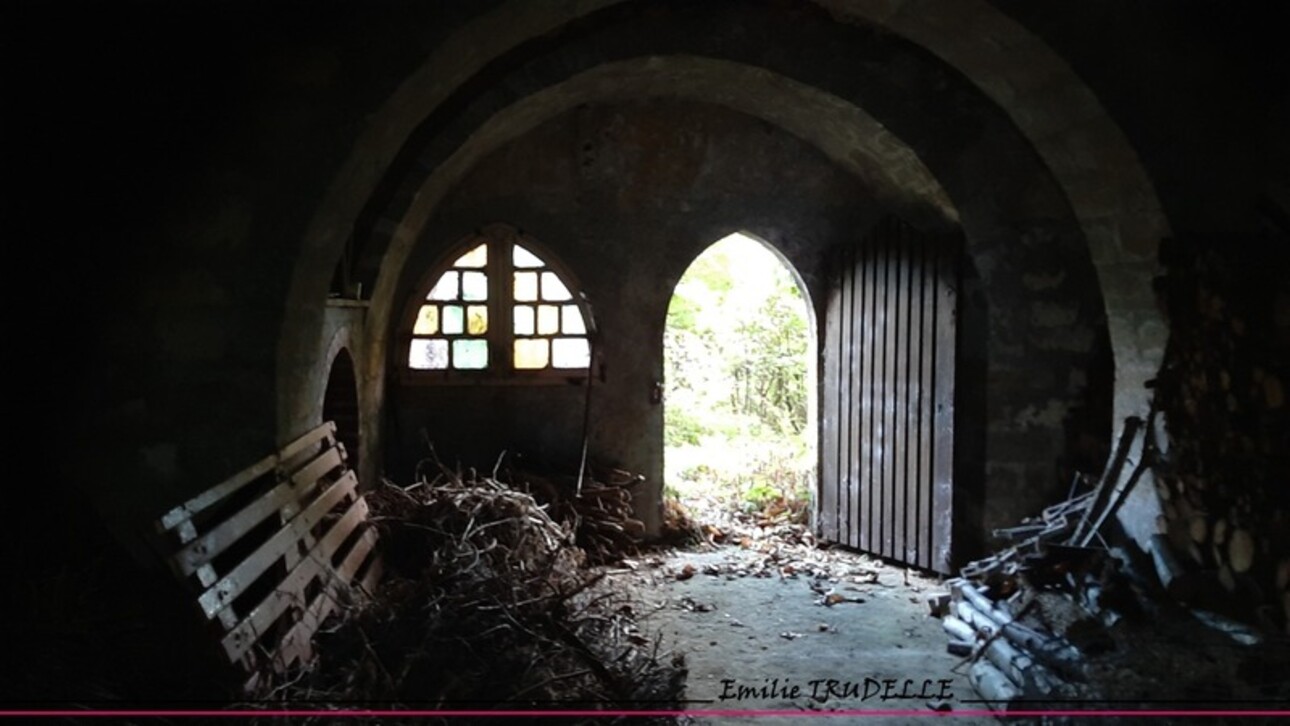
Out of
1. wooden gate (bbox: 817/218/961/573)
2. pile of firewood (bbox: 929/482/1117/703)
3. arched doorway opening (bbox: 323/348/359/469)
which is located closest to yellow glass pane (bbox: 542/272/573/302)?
arched doorway opening (bbox: 323/348/359/469)

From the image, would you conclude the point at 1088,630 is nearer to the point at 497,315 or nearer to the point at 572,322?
the point at 572,322

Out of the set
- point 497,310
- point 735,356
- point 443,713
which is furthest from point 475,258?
point 735,356

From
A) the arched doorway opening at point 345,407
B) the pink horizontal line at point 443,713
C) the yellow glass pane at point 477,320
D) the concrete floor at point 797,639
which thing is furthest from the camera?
the yellow glass pane at point 477,320

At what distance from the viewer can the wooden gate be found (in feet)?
20.5

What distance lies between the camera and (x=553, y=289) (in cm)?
709

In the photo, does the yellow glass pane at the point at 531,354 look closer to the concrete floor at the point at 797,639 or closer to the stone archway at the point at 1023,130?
the concrete floor at the point at 797,639

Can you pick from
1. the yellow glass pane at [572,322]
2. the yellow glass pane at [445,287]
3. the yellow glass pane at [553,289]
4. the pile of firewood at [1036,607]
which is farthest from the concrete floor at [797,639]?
the yellow glass pane at [445,287]

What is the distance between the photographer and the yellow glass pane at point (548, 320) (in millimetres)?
7090

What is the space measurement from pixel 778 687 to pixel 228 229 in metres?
3.36

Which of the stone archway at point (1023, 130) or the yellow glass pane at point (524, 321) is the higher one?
the stone archway at point (1023, 130)

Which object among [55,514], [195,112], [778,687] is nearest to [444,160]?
[195,112]

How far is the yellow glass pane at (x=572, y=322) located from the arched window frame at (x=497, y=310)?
1.0 inches

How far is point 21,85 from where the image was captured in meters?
3.79

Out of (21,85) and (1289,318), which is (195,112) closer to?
(21,85)
